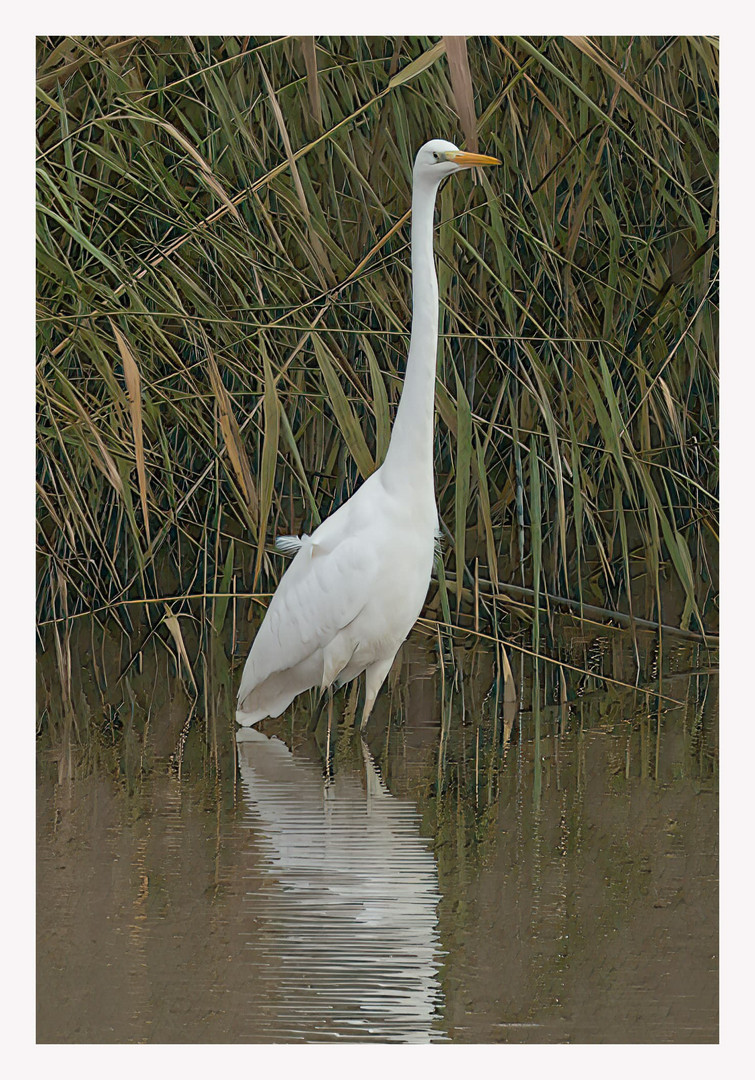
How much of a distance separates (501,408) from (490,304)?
186mm

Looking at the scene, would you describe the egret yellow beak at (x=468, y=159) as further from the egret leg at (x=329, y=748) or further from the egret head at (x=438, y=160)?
the egret leg at (x=329, y=748)

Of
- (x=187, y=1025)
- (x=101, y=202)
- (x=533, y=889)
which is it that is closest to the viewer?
(x=187, y=1025)

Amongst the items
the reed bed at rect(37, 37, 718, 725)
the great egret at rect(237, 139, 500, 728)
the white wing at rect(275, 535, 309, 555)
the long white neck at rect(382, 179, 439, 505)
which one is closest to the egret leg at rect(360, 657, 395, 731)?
the great egret at rect(237, 139, 500, 728)

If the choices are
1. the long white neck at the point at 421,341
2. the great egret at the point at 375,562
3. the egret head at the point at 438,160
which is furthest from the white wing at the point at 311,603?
the egret head at the point at 438,160

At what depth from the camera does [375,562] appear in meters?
2.53

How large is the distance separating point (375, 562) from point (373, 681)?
0.22m

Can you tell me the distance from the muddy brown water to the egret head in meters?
0.80

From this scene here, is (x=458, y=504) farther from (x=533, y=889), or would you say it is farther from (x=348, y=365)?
(x=533, y=889)

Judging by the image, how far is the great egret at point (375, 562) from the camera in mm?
2486

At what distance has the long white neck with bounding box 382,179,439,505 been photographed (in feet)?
8.14

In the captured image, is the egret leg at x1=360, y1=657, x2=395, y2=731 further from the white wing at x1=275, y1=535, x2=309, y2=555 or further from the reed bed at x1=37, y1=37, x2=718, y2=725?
the white wing at x1=275, y1=535, x2=309, y2=555

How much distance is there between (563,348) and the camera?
2.60 metres

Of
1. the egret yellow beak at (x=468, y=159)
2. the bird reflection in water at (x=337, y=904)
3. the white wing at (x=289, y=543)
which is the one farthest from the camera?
the white wing at (x=289, y=543)

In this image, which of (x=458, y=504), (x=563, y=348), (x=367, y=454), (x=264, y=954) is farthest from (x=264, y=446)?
(x=264, y=954)
